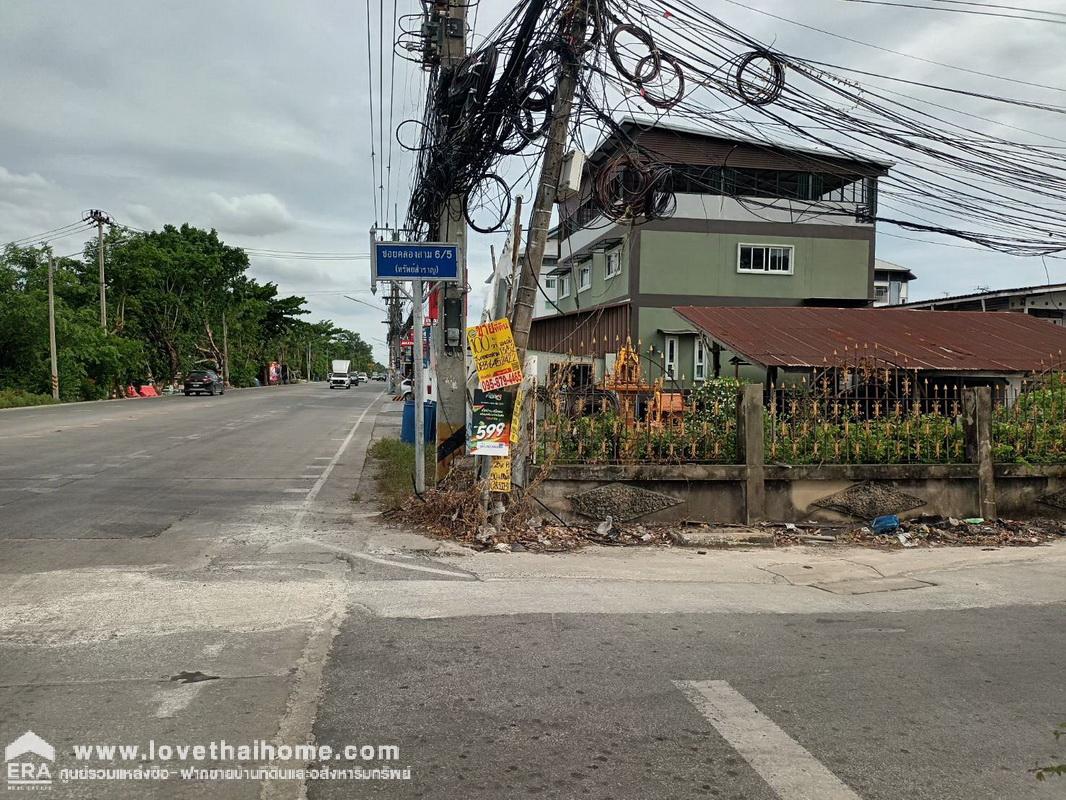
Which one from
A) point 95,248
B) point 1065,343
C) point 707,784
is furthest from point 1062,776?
point 95,248

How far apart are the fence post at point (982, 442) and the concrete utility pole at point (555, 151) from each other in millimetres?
5727

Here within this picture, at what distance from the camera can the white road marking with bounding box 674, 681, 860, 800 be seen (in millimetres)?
3455

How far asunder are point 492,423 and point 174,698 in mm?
5111

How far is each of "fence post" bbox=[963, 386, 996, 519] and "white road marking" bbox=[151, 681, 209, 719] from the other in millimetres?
9155

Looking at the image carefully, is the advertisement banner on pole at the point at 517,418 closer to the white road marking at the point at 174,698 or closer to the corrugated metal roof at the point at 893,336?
the white road marking at the point at 174,698

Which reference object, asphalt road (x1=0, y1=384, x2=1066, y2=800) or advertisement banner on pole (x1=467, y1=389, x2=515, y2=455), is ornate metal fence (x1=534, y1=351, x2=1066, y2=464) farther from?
asphalt road (x1=0, y1=384, x2=1066, y2=800)

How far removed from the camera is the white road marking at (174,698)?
161 inches

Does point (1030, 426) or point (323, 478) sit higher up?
point (1030, 426)

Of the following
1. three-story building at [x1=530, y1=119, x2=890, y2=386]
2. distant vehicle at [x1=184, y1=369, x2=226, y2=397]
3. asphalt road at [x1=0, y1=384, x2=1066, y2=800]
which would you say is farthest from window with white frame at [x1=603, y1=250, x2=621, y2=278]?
distant vehicle at [x1=184, y1=369, x2=226, y2=397]

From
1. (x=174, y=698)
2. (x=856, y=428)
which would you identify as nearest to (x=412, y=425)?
(x=856, y=428)

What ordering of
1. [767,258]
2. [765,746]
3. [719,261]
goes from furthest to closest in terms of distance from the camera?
1. [767,258]
2. [719,261]
3. [765,746]

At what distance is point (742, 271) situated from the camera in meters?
25.8

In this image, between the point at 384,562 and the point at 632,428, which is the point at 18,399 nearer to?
the point at 384,562

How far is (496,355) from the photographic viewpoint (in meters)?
8.98
